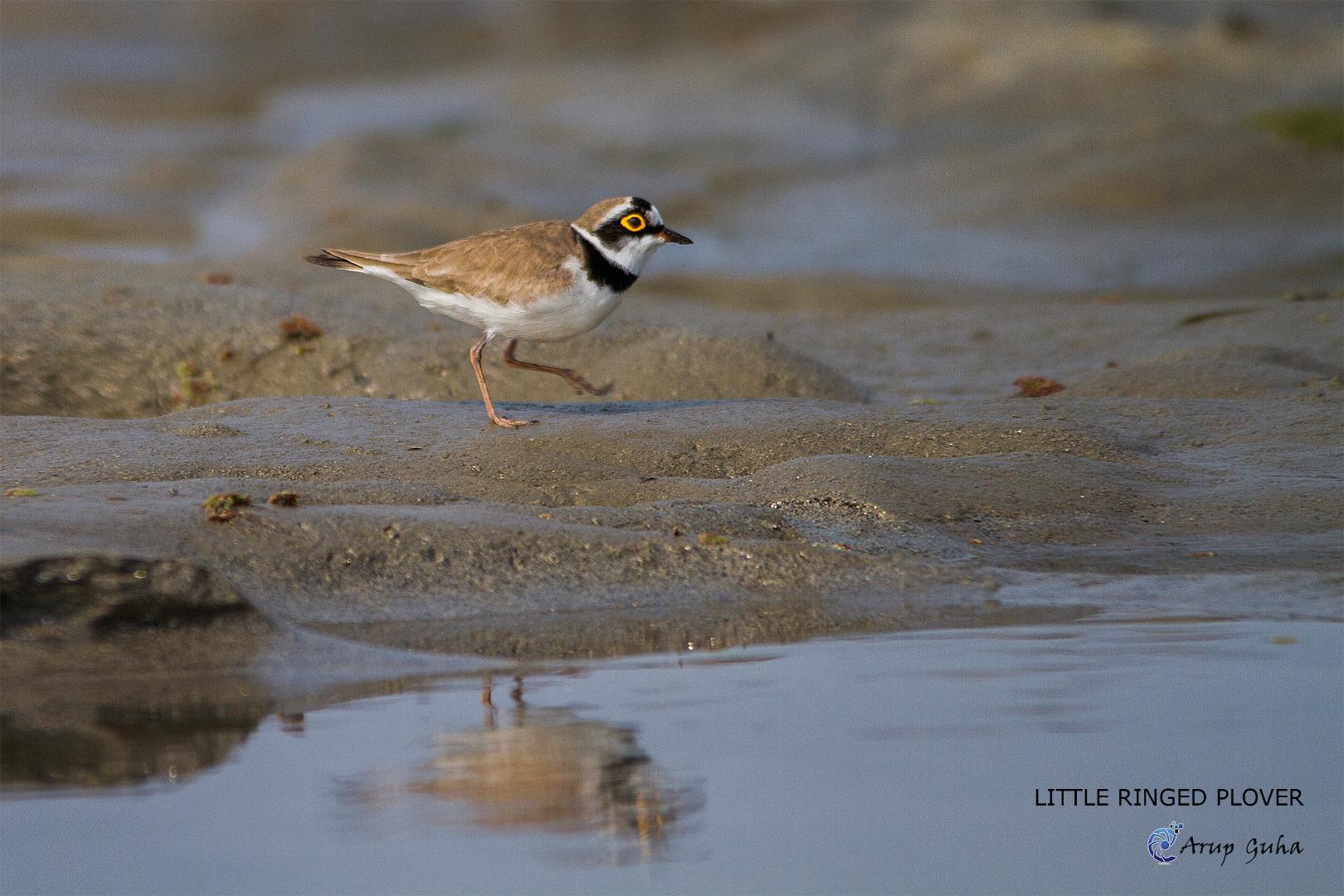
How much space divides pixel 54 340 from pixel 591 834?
239 inches

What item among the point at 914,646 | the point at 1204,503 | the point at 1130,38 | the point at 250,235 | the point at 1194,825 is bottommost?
the point at 1194,825

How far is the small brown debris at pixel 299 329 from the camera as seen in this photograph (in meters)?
8.88

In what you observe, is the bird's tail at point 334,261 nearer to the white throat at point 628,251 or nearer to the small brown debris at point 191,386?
the white throat at point 628,251

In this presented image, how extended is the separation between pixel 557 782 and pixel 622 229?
12.2 ft

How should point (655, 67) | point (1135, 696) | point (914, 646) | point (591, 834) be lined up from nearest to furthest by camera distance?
point (591, 834) → point (1135, 696) → point (914, 646) → point (655, 67)

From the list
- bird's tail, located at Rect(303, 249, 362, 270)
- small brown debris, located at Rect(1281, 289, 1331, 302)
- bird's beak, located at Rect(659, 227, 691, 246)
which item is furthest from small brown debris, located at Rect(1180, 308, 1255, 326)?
bird's tail, located at Rect(303, 249, 362, 270)

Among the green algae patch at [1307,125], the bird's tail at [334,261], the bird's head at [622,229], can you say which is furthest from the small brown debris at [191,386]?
the green algae patch at [1307,125]

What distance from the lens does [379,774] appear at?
377 cm

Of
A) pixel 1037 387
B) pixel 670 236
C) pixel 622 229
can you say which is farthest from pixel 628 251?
pixel 1037 387

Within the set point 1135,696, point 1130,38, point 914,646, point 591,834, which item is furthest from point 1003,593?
point 1130,38

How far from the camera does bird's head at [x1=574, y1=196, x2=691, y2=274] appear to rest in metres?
7.04

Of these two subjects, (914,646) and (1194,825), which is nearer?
(1194,825)

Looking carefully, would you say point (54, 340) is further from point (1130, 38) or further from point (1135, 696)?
point (1130, 38)

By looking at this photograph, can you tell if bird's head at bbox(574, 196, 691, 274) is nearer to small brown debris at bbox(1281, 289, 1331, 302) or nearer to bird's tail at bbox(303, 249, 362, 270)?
bird's tail at bbox(303, 249, 362, 270)
